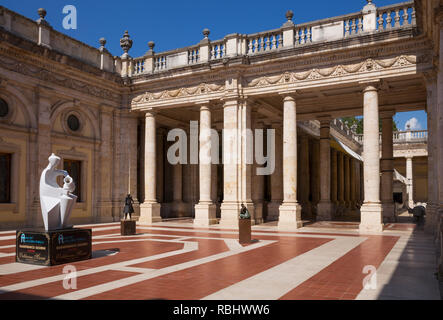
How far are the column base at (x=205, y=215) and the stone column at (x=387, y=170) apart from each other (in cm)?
960

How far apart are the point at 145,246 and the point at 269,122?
49.9 ft

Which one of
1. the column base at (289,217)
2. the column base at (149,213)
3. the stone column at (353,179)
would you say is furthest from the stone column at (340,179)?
the column base at (149,213)

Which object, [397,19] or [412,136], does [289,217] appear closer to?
[397,19]

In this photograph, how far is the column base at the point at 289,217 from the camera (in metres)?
18.3

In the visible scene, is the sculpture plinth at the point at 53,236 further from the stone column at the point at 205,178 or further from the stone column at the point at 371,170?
the stone column at the point at 371,170

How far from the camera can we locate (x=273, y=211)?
944 inches

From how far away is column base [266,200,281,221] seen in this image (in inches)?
939

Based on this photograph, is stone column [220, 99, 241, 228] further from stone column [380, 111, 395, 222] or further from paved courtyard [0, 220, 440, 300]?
stone column [380, 111, 395, 222]

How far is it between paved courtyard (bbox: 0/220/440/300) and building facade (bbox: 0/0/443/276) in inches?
234

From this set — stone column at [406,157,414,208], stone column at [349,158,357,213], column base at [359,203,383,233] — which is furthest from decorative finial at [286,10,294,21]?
stone column at [406,157,414,208]

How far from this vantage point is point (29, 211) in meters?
18.4
